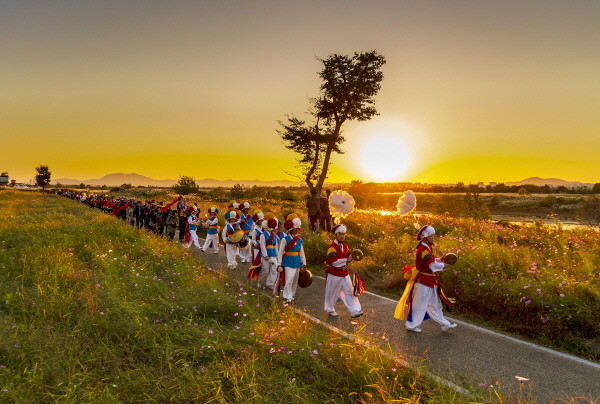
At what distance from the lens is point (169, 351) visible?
5.66 metres

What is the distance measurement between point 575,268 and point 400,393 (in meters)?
7.02

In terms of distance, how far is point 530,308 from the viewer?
7.52m

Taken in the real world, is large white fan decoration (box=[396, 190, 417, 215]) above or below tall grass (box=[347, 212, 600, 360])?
above

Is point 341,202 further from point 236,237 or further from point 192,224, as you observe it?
point 192,224

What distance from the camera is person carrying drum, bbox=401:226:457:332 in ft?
23.6

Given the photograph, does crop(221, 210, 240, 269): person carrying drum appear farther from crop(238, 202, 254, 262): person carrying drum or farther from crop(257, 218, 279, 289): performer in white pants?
crop(257, 218, 279, 289): performer in white pants

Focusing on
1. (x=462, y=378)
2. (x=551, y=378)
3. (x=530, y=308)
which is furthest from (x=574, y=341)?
(x=462, y=378)

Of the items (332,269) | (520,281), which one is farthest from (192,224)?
(520,281)

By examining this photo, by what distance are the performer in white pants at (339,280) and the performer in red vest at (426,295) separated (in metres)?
1.17

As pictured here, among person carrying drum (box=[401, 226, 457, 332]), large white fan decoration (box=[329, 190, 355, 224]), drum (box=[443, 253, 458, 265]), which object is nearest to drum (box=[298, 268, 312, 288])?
person carrying drum (box=[401, 226, 457, 332])

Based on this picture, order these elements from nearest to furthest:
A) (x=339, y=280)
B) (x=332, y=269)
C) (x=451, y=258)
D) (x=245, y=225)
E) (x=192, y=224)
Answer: (x=451, y=258), (x=339, y=280), (x=332, y=269), (x=245, y=225), (x=192, y=224)

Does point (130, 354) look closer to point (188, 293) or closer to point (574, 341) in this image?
point (188, 293)

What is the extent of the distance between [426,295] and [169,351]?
4492mm

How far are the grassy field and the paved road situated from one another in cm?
70
